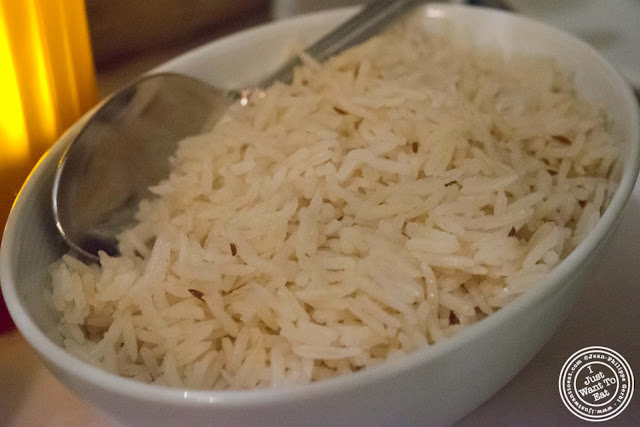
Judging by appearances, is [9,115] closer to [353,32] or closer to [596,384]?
[353,32]

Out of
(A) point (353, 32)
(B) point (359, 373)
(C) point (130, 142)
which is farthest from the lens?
(A) point (353, 32)

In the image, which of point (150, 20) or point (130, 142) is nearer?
point (130, 142)

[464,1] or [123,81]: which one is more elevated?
[464,1]

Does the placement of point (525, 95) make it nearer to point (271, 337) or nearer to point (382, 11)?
point (382, 11)

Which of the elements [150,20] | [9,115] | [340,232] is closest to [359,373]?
[340,232]

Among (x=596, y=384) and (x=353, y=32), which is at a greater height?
(x=353, y=32)

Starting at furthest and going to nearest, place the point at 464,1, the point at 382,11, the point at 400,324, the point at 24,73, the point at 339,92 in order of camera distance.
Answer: the point at 464,1 → the point at 382,11 → the point at 339,92 → the point at 24,73 → the point at 400,324

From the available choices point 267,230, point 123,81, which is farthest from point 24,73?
point 123,81
